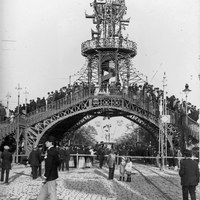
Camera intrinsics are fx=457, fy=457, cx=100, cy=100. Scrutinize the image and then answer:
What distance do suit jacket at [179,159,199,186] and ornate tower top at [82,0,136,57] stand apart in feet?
118

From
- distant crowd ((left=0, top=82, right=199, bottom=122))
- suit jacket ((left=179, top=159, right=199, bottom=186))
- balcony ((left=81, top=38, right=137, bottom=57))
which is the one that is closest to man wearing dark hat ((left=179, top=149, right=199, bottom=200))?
suit jacket ((left=179, top=159, right=199, bottom=186))

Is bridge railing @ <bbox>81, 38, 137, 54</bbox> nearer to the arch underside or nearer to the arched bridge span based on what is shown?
the arched bridge span

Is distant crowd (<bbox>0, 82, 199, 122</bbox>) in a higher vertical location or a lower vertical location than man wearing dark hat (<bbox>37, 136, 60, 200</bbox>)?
higher

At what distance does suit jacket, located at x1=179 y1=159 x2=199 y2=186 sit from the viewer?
1132 cm

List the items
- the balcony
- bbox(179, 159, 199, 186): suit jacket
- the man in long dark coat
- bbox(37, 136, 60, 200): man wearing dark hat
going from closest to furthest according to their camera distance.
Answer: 1. bbox(37, 136, 60, 200): man wearing dark hat
2. bbox(179, 159, 199, 186): suit jacket
3. the man in long dark coat
4. the balcony

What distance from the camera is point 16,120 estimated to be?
3841cm

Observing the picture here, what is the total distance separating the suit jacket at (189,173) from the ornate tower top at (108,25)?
36.1 metres

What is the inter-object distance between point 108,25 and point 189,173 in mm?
39285

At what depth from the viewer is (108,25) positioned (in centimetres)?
4938

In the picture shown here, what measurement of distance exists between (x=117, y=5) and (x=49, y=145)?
3902cm

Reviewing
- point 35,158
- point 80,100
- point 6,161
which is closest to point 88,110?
point 80,100

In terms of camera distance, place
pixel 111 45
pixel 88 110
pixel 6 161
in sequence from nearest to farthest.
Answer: pixel 6 161 → pixel 88 110 → pixel 111 45

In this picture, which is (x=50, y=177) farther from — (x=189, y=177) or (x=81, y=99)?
(x=81, y=99)

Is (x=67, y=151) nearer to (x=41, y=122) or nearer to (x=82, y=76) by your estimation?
(x=41, y=122)
